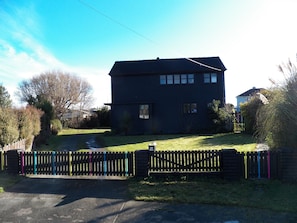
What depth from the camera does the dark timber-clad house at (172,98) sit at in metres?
23.8

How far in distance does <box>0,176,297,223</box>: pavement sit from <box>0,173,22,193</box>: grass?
34 centimetres

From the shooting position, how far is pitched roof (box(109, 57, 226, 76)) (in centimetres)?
2388

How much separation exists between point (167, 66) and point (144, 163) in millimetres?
18146

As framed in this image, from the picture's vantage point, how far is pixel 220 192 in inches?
248

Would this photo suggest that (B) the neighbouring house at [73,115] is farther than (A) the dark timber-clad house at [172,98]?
Yes

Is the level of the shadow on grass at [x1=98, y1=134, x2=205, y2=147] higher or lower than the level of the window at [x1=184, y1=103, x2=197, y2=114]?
lower

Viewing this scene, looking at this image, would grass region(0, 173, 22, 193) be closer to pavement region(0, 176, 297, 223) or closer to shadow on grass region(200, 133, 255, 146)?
pavement region(0, 176, 297, 223)

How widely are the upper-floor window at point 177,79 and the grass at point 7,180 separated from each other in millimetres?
17621

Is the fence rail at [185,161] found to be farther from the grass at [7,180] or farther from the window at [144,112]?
the window at [144,112]

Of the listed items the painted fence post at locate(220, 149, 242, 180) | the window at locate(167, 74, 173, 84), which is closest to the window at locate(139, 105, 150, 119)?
the window at locate(167, 74, 173, 84)

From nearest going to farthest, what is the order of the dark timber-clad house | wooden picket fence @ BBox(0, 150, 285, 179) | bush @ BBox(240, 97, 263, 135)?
1. wooden picket fence @ BBox(0, 150, 285, 179)
2. bush @ BBox(240, 97, 263, 135)
3. the dark timber-clad house

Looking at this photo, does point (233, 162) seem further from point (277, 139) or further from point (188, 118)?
point (188, 118)

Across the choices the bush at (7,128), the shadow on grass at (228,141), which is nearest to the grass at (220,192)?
the bush at (7,128)

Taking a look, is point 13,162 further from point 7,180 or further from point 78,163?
point 78,163
